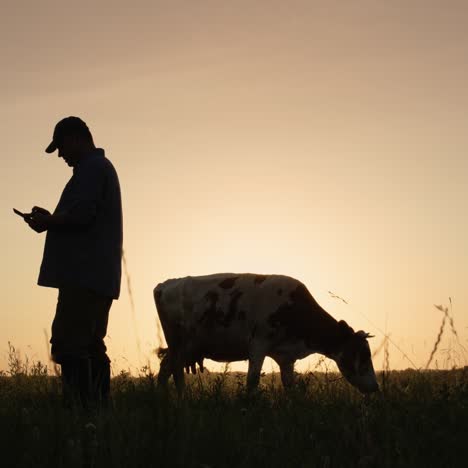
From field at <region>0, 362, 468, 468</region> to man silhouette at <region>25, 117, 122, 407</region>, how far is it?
2.77ft

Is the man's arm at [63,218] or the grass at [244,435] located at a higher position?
the man's arm at [63,218]

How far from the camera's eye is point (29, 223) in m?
7.10

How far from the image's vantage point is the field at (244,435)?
4.32 meters

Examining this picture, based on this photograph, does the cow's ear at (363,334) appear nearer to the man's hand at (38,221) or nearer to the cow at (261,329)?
the cow at (261,329)

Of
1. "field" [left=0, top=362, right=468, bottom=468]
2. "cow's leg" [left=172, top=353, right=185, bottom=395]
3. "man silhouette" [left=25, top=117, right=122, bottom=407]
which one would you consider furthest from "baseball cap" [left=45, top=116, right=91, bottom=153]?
"cow's leg" [left=172, top=353, right=185, bottom=395]

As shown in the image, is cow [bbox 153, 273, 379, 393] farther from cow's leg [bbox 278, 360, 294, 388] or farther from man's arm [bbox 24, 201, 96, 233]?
man's arm [bbox 24, 201, 96, 233]

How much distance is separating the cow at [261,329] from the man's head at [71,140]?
14.7 feet

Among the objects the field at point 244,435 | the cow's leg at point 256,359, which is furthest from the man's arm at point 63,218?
the cow's leg at point 256,359

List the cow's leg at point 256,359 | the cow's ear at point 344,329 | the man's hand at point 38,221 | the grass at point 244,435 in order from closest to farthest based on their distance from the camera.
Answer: the grass at point 244,435, the man's hand at point 38,221, the cow's leg at point 256,359, the cow's ear at point 344,329

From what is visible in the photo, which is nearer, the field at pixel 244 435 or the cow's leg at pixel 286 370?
the field at pixel 244 435

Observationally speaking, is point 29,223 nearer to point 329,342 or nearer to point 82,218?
point 82,218

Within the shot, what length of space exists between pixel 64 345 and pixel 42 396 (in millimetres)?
505

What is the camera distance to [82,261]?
284 inches

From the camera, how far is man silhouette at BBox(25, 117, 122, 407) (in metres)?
7.13
